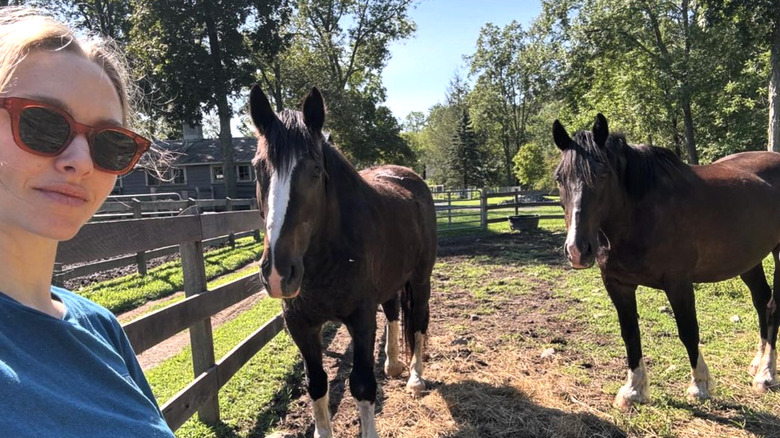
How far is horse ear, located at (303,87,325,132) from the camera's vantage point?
8.48 feet

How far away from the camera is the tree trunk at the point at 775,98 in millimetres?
11406

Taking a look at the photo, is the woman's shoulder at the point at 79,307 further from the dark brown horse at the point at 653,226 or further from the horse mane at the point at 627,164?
the horse mane at the point at 627,164

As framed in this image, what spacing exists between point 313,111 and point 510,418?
271 cm

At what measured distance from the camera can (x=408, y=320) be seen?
432cm

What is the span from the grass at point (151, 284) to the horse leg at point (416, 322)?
16.1 ft

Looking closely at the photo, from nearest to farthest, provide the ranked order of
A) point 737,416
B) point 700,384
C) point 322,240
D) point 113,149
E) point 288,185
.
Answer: point 113,149
point 288,185
point 322,240
point 737,416
point 700,384

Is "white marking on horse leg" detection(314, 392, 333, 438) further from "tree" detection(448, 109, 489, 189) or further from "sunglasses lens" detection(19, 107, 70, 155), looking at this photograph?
"tree" detection(448, 109, 489, 189)

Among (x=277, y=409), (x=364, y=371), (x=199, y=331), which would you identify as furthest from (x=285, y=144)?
(x=277, y=409)

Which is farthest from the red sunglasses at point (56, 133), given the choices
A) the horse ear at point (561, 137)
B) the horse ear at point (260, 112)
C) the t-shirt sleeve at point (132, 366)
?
the horse ear at point (561, 137)

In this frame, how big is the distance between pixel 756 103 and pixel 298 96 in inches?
842

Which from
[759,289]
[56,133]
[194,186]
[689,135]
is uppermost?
[689,135]

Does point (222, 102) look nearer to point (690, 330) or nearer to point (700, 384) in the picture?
point (690, 330)

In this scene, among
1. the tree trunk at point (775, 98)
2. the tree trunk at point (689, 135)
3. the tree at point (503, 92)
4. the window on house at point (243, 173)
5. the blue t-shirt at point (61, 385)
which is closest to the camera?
the blue t-shirt at point (61, 385)

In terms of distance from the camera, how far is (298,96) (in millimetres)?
25250
